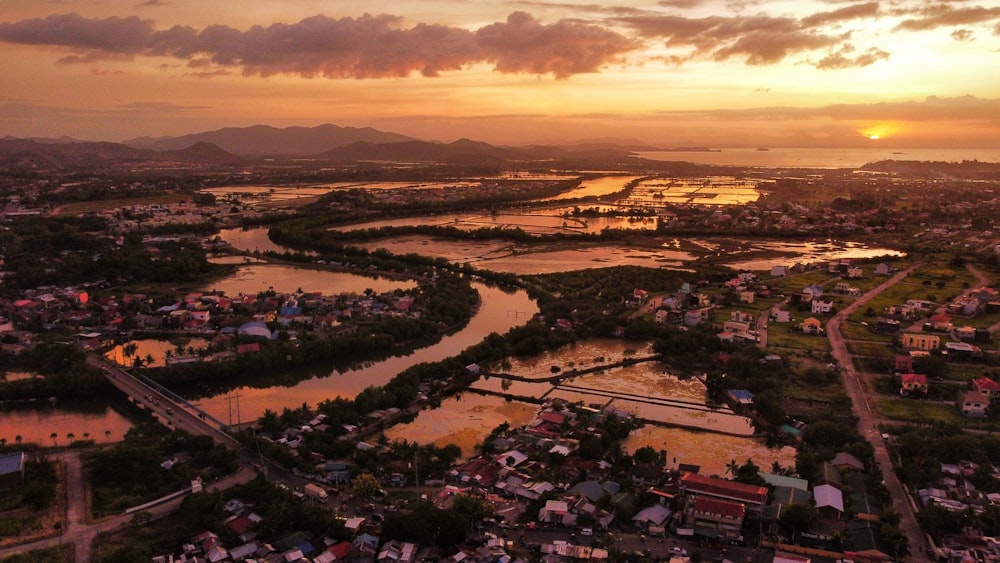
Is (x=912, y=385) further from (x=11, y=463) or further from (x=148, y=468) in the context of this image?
(x=11, y=463)

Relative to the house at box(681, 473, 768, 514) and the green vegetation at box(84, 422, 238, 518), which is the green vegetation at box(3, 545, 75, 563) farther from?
the house at box(681, 473, 768, 514)

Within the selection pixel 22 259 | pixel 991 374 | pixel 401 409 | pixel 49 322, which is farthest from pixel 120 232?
pixel 991 374

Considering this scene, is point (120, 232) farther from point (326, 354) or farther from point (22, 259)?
point (326, 354)

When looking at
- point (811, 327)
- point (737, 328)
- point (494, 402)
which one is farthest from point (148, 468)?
point (811, 327)

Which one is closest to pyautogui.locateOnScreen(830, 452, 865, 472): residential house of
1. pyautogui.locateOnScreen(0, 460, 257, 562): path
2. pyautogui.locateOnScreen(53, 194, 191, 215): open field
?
pyautogui.locateOnScreen(0, 460, 257, 562): path

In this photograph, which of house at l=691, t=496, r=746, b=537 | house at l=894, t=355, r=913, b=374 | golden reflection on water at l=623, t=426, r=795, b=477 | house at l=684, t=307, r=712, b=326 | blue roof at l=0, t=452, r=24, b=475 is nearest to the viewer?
house at l=691, t=496, r=746, b=537

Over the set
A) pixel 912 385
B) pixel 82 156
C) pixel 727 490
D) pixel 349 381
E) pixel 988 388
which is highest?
pixel 82 156

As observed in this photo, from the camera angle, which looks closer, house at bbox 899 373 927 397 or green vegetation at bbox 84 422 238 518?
green vegetation at bbox 84 422 238 518
